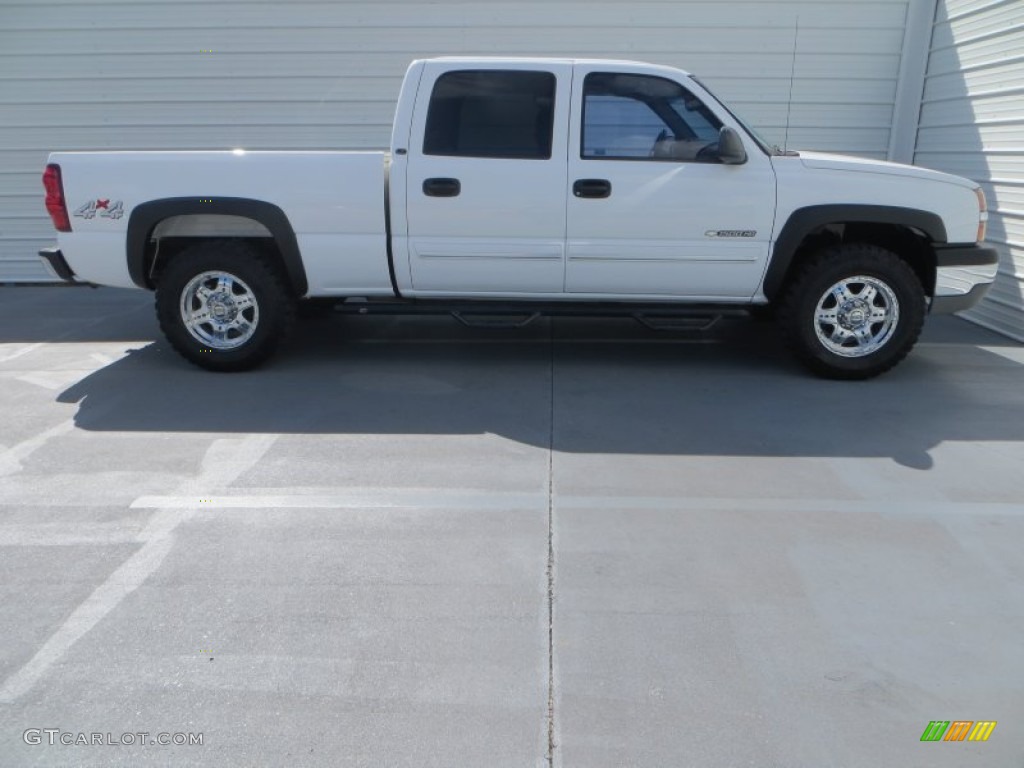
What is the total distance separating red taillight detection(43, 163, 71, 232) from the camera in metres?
5.75

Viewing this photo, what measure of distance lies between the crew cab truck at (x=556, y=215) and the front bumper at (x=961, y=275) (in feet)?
0.05

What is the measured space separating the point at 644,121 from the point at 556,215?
2.80ft

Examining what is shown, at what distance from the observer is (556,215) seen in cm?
566

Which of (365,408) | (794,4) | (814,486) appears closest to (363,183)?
(365,408)

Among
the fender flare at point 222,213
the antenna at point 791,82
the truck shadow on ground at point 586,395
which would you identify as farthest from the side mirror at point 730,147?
the antenna at point 791,82

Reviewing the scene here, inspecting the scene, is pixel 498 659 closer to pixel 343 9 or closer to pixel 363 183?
pixel 363 183

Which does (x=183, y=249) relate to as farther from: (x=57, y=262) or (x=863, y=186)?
(x=863, y=186)

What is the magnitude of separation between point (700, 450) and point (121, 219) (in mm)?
4058

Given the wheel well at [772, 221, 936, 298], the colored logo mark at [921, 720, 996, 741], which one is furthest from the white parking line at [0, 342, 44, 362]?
the colored logo mark at [921, 720, 996, 741]

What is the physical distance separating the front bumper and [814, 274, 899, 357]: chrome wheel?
36 cm

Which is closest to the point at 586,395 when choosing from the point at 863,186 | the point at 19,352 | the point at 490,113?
the point at 490,113

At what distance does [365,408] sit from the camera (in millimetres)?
5461

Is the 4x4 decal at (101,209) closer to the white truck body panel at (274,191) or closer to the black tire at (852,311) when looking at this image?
the white truck body panel at (274,191)

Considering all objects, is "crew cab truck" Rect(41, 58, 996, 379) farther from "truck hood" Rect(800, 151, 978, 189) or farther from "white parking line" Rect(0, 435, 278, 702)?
"white parking line" Rect(0, 435, 278, 702)
